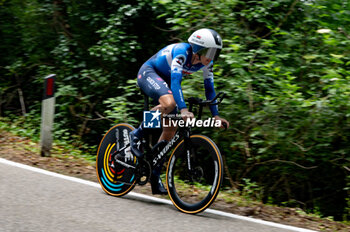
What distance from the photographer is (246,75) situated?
7406mm

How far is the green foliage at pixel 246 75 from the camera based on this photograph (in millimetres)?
6859

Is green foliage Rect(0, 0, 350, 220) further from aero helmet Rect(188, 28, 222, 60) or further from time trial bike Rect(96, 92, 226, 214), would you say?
aero helmet Rect(188, 28, 222, 60)

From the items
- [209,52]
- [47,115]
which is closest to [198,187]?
[209,52]

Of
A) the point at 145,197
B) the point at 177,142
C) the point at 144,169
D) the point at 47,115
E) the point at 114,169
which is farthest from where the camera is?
the point at 47,115

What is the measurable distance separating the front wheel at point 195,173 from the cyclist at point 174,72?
11.1 inches

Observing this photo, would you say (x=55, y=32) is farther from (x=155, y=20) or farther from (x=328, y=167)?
(x=328, y=167)

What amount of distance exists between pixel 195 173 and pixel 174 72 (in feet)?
→ 3.70

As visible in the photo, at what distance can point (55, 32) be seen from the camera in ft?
36.4

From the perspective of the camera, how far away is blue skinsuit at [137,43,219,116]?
4.85 m

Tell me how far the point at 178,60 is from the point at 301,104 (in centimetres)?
268

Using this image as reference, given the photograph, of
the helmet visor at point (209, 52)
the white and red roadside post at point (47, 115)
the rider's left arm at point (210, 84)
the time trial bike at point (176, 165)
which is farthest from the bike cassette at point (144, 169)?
the white and red roadside post at point (47, 115)

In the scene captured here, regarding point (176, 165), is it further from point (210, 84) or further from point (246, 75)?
point (246, 75)

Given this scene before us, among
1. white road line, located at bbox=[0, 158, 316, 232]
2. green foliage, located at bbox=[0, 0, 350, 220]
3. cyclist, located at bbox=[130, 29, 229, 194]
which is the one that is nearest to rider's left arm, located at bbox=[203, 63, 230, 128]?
cyclist, located at bbox=[130, 29, 229, 194]

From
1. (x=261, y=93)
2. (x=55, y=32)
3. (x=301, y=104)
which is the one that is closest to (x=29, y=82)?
(x=55, y=32)
